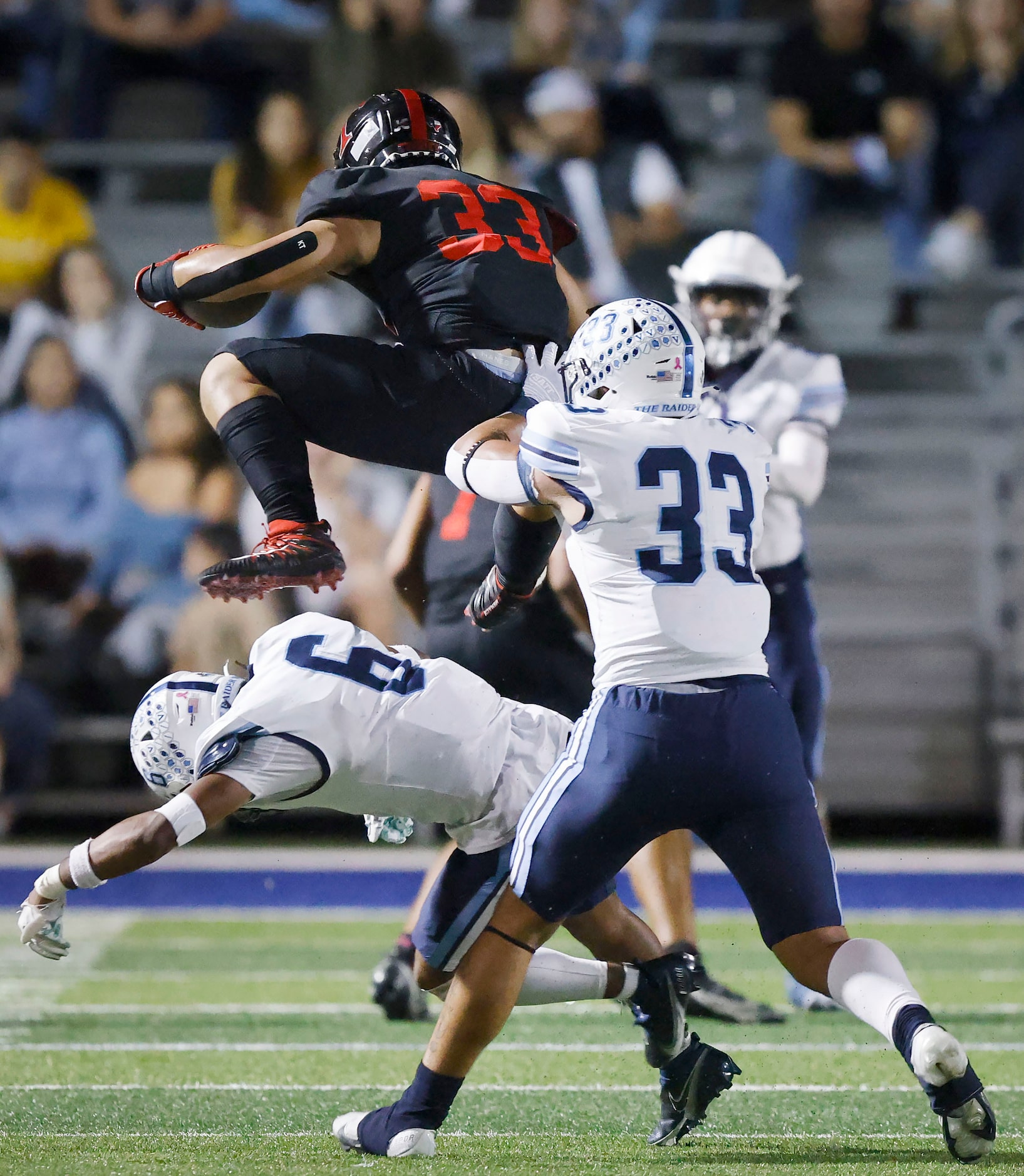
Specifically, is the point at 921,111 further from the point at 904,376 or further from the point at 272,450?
the point at 272,450

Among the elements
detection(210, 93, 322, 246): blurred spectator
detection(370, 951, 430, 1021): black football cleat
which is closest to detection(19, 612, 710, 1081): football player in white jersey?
detection(370, 951, 430, 1021): black football cleat

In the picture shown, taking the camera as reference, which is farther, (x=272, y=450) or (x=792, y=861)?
(x=272, y=450)

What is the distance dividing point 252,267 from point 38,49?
7.60 metres

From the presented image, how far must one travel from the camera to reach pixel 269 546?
154 inches

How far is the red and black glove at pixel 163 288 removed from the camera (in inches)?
159

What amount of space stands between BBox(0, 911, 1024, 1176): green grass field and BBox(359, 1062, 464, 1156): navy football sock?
0.17ft

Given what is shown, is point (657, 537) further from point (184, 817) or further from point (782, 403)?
point (782, 403)

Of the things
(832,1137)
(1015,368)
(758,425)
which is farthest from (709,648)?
(1015,368)

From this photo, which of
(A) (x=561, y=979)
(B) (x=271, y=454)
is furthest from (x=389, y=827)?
(B) (x=271, y=454)

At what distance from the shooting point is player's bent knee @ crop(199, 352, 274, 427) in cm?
403

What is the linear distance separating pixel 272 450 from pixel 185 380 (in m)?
5.29

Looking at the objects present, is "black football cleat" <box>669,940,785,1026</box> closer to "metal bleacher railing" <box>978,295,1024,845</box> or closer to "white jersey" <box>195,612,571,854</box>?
"white jersey" <box>195,612,571,854</box>

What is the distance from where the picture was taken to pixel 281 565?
3.82 metres

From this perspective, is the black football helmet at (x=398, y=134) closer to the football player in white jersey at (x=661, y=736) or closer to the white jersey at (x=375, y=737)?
the football player in white jersey at (x=661, y=736)
